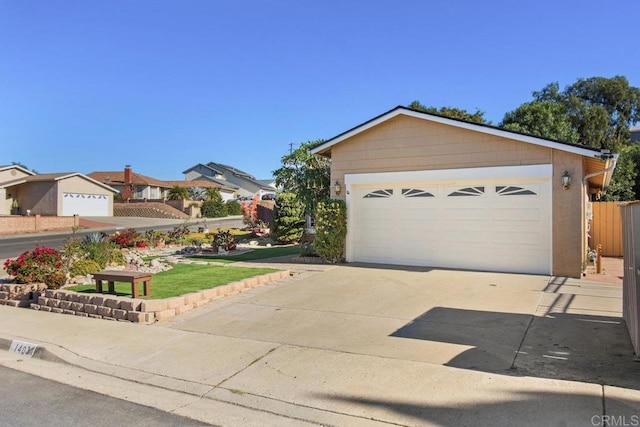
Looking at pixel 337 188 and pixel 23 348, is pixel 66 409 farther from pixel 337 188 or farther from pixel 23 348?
pixel 337 188

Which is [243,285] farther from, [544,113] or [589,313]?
[544,113]

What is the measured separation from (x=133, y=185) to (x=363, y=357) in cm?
5450

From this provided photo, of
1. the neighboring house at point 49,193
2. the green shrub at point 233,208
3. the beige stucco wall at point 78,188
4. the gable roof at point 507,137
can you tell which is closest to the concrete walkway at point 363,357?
the gable roof at point 507,137

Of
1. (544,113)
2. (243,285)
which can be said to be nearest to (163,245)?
(243,285)

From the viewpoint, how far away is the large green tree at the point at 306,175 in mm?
16531

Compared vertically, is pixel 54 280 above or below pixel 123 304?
above

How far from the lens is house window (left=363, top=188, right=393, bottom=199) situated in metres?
13.0

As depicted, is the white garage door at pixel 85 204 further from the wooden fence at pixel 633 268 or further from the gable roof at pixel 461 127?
the wooden fence at pixel 633 268

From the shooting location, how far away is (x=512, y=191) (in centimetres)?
1121

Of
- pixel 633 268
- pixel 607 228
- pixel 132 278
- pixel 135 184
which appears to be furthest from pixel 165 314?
pixel 135 184

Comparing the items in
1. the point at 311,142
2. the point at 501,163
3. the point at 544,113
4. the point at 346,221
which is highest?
the point at 544,113

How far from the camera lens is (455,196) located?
12.0 m

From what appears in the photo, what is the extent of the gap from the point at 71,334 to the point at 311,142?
13.3 meters

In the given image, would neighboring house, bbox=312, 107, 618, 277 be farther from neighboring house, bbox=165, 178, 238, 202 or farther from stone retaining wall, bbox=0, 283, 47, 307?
neighboring house, bbox=165, 178, 238, 202
